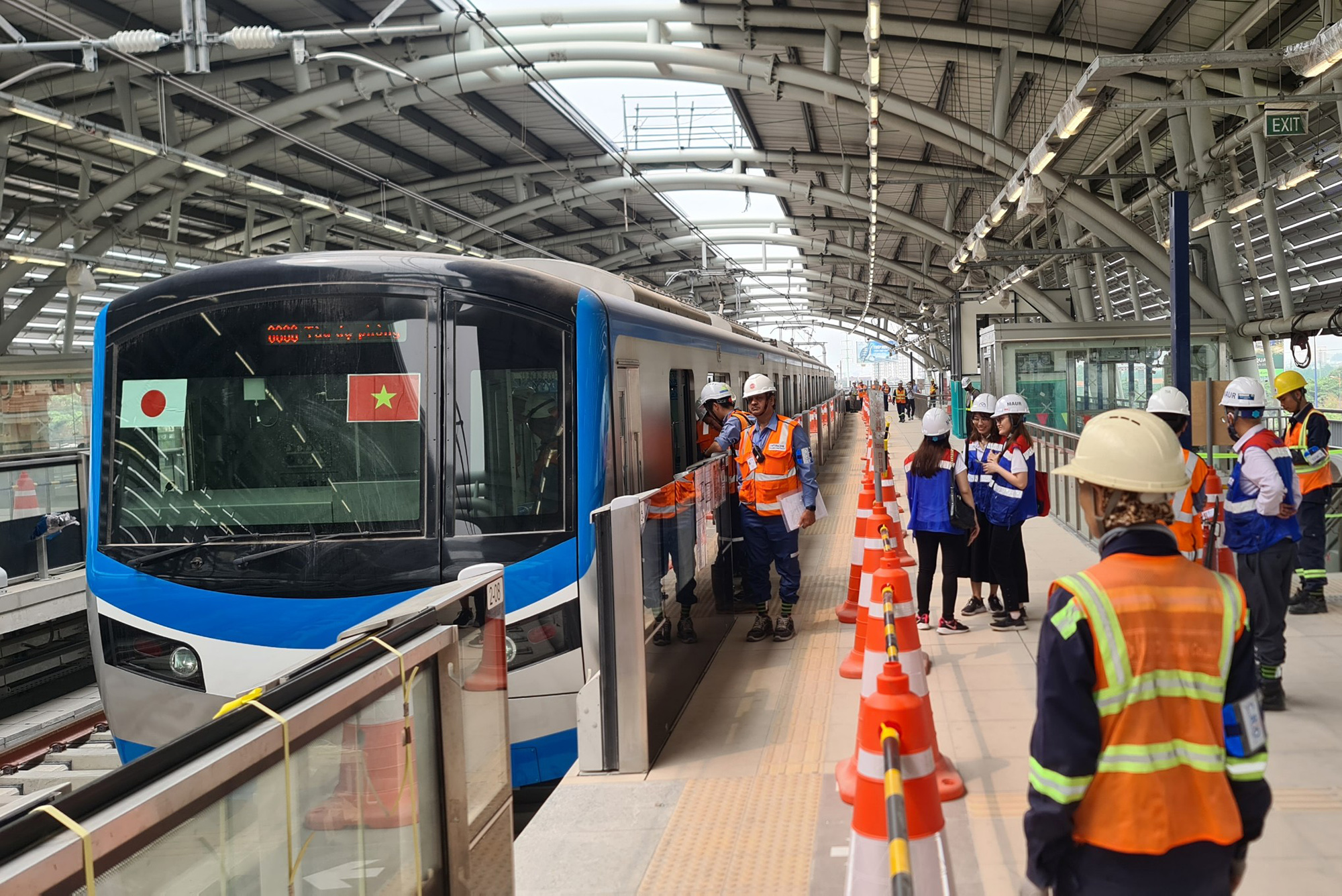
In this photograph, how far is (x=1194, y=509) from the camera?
16.8 feet

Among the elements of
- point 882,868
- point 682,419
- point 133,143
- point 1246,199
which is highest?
point 133,143

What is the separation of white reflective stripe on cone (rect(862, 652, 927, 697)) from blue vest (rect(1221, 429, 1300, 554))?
1923mm

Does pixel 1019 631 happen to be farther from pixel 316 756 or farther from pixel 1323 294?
pixel 1323 294

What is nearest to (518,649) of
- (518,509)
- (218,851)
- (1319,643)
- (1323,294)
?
(518,509)

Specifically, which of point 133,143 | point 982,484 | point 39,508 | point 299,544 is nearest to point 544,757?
point 299,544

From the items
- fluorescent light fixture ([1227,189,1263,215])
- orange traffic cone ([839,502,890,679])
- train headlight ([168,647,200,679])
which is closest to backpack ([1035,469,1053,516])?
orange traffic cone ([839,502,890,679])

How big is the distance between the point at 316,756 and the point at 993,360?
1746cm

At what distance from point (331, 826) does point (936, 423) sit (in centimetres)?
560

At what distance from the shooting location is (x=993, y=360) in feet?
59.9

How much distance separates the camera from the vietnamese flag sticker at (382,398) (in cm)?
507

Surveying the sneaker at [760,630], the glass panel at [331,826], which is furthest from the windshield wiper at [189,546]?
the sneaker at [760,630]

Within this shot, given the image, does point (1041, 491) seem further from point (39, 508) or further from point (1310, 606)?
point (39, 508)

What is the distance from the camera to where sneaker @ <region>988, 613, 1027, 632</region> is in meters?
7.19

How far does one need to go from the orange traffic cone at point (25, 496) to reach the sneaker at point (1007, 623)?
8126 mm
